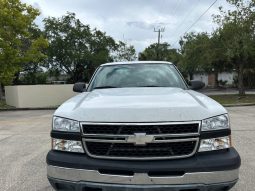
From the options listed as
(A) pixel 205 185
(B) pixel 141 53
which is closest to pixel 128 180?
(A) pixel 205 185

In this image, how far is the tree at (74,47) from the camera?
50.5 metres

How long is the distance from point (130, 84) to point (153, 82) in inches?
13.0

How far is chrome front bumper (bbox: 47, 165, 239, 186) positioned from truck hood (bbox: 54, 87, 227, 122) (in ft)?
1.69

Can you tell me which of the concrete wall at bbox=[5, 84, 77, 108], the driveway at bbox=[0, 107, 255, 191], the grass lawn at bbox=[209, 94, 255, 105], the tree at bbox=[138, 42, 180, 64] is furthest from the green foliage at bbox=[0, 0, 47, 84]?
the tree at bbox=[138, 42, 180, 64]

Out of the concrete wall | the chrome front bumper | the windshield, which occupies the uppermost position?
the windshield

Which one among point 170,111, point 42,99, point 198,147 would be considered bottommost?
point 42,99

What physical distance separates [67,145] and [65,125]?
0.20 m

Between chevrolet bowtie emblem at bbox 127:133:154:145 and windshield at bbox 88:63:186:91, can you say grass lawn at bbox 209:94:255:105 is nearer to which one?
windshield at bbox 88:63:186:91

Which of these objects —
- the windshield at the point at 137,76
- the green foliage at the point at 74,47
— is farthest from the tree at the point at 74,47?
the windshield at the point at 137,76

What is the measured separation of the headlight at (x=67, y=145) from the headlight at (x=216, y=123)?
1233 mm

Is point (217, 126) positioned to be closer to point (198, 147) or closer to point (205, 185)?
point (198, 147)

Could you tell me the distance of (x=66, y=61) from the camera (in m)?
51.3

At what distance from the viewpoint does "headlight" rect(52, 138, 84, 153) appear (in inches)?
155

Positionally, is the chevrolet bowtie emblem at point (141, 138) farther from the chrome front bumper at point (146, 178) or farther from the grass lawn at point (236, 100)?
the grass lawn at point (236, 100)
